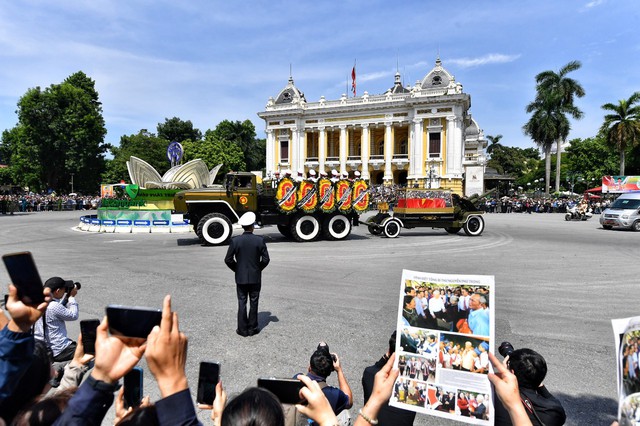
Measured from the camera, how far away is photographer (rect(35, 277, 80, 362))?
4184 millimetres

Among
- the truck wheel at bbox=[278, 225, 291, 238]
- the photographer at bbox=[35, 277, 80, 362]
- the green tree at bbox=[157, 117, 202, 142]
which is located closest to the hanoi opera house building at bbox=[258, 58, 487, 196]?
the green tree at bbox=[157, 117, 202, 142]

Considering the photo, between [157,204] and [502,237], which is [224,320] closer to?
[502,237]

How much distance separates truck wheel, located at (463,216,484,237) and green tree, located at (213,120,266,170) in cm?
5380

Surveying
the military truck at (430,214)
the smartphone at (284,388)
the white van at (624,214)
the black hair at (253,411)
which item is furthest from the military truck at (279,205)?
the white van at (624,214)

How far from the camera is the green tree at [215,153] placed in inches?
2238

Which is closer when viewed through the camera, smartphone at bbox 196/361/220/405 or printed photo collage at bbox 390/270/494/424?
smartphone at bbox 196/361/220/405

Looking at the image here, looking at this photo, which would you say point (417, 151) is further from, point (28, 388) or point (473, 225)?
point (28, 388)

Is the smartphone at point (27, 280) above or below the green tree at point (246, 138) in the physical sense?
below

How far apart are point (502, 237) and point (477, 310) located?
1681 cm

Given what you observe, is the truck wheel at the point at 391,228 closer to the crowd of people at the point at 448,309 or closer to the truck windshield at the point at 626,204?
the truck windshield at the point at 626,204

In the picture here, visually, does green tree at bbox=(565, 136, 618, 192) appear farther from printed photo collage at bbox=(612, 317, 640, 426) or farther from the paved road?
printed photo collage at bbox=(612, 317, 640, 426)

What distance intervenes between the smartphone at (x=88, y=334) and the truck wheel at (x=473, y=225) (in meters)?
17.4

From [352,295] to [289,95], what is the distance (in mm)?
55820

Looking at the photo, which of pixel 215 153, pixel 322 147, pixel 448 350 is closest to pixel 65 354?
pixel 448 350
